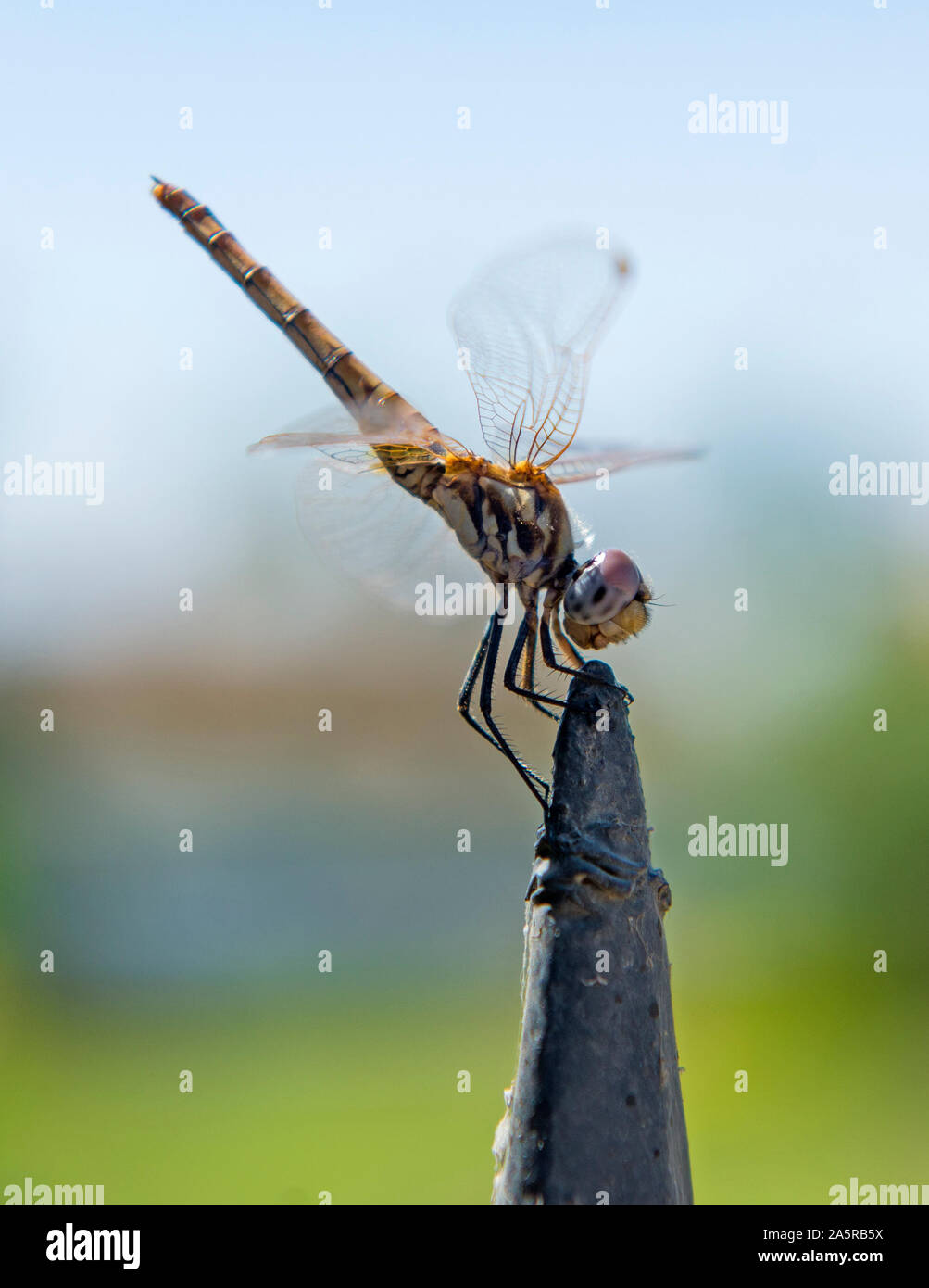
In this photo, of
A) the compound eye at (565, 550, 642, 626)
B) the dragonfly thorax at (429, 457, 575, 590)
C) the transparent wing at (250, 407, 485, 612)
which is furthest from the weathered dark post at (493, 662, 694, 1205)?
the transparent wing at (250, 407, 485, 612)

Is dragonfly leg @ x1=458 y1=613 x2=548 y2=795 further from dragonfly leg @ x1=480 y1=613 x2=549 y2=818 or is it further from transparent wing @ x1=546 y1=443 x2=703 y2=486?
transparent wing @ x1=546 y1=443 x2=703 y2=486

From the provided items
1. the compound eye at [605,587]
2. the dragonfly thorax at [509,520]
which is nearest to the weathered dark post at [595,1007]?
the compound eye at [605,587]

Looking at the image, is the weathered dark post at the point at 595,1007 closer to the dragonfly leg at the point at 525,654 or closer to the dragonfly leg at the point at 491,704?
the dragonfly leg at the point at 491,704

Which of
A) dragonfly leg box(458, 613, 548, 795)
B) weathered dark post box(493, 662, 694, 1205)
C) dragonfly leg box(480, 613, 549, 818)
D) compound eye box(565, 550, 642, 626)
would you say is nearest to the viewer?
weathered dark post box(493, 662, 694, 1205)

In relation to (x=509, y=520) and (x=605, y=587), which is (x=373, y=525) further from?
(x=605, y=587)

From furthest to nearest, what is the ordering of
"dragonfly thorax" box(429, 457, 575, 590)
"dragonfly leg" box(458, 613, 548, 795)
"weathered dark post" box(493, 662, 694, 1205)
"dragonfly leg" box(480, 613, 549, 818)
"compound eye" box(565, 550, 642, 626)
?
"dragonfly leg" box(458, 613, 548, 795) → "dragonfly thorax" box(429, 457, 575, 590) → "dragonfly leg" box(480, 613, 549, 818) → "compound eye" box(565, 550, 642, 626) → "weathered dark post" box(493, 662, 694, 1205)
